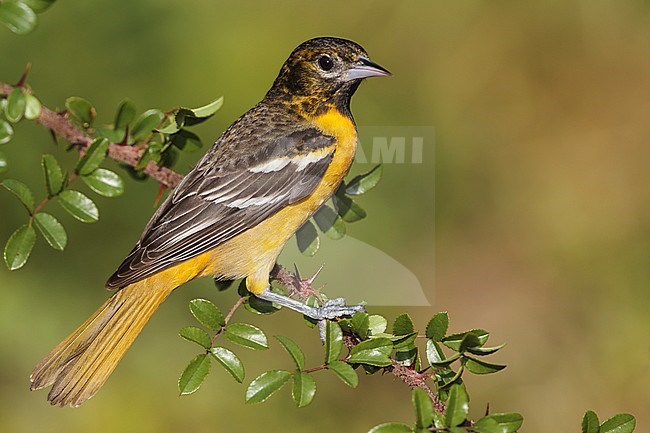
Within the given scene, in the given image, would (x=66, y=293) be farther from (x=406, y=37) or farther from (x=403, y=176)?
(x=406, y=37)

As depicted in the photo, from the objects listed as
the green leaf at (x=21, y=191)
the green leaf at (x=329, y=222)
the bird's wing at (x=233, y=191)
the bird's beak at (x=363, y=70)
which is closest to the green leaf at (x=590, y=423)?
the green leaf at (x=329, y=222)

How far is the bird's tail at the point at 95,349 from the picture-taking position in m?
3.15

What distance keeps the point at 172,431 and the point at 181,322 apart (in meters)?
0.60

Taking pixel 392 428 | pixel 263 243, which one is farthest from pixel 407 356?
pixel 263 243

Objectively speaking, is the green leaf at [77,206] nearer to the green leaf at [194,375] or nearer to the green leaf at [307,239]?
the green leaf at [194,375]

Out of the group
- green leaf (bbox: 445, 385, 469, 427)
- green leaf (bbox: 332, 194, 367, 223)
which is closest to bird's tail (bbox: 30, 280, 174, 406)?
green leaf (bbox: 332, 194, 367, 223)

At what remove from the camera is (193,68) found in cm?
534

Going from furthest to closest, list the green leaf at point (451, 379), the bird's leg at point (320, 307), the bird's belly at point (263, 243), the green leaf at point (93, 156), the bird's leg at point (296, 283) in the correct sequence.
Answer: the bird's belly at point (263, 243)
the bird's leg at point (296, 283)
the bird's leg at point (320, 307)
the green leaf at point (93, 156)
the green leaf at point (451, 379)

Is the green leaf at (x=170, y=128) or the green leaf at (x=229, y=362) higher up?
the green leaf at (x=170, y=128)

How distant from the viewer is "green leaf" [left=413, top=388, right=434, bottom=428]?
228 cm

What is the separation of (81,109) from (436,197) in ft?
10.4

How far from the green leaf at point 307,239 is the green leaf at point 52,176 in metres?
1.17

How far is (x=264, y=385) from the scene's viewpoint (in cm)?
255

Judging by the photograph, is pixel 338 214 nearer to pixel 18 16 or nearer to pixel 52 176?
pixel 52 176
